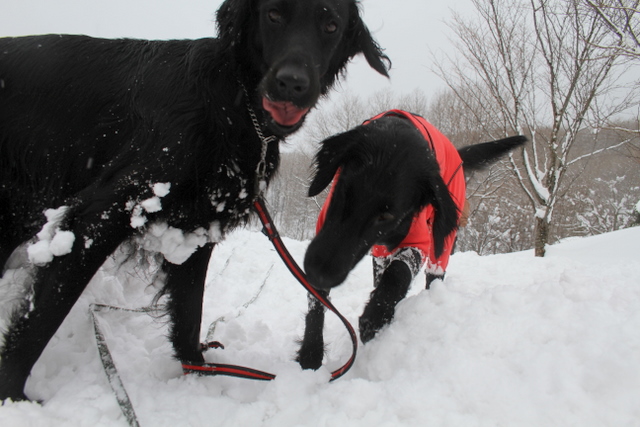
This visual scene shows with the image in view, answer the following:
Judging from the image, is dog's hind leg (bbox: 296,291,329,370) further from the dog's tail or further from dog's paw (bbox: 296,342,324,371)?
the dog's tail

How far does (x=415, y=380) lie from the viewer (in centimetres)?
146

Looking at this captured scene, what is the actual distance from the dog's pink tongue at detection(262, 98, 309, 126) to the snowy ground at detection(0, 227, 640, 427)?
1.15 metres

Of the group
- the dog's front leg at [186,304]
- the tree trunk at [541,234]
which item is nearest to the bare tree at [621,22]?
the tree trunk at [541,234]

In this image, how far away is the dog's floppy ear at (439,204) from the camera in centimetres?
216

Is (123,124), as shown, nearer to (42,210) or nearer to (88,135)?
(88,135)

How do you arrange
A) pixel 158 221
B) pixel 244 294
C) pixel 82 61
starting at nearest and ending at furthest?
pixel 158 221 → pixel 82 61 → pixel 244 294

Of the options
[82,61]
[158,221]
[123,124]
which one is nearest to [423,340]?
[158,221]

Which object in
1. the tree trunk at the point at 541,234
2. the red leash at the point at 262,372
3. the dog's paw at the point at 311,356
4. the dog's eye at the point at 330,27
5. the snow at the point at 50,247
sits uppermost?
the dog's eye at the point at 330,27

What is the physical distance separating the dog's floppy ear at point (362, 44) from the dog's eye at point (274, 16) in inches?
18.3

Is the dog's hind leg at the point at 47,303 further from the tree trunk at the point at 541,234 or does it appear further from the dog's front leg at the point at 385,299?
the tree trunk at the point at 541,234

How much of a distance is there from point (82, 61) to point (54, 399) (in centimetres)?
157

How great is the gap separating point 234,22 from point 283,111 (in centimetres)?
49

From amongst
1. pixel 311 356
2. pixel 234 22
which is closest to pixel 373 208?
pixel 311 356

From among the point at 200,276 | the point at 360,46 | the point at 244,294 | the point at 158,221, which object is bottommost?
the point at 244,294
